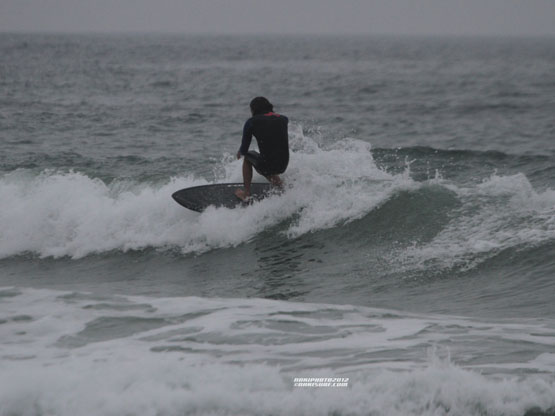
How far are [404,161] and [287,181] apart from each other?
4.91 m

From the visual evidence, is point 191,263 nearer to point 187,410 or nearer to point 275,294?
point 275,294

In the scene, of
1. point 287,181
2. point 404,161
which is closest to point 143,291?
point 287,181

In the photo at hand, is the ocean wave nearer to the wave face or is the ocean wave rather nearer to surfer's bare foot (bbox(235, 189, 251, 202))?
the wave face

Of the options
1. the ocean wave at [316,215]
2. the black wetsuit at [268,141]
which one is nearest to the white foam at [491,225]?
the ocean wave at [316,215]

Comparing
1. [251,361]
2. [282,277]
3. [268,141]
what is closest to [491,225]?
[282,277]

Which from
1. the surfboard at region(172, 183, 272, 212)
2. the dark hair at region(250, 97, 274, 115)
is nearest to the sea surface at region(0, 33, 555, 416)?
the surfboard at region(172, 183, 272, 212)

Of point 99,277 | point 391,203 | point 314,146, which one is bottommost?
point 99,277

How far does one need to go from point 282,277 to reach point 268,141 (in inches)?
70.6

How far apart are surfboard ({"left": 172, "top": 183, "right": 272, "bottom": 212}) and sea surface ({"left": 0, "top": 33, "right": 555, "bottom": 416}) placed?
0.14 metres

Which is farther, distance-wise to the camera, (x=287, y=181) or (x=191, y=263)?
(x=287, y=181)

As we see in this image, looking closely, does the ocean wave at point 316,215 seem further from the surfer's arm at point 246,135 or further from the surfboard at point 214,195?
the surfer's arm at point 246,135

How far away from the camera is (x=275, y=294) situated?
747cm

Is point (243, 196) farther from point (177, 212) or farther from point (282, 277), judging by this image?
point (282, 277)

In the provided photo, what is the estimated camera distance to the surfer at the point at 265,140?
8.95 meters
